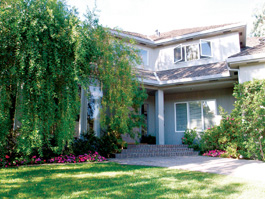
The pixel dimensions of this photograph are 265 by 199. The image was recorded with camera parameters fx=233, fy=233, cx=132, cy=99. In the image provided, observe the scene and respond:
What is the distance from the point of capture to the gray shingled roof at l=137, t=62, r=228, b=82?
10828 mm

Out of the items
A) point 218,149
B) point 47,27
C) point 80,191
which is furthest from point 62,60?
point 218,149

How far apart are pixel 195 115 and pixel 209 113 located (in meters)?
0.74

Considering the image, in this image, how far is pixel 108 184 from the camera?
184 inches

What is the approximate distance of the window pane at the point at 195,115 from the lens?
12.3 meters

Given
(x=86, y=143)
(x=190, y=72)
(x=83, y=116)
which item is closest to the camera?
(x=86, y=143)

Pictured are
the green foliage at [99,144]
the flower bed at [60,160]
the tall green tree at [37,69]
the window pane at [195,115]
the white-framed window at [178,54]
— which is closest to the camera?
the tall green tree at [37,69]

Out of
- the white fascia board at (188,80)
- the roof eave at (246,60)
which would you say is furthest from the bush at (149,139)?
the roof eave at (246,60)

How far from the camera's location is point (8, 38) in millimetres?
4688

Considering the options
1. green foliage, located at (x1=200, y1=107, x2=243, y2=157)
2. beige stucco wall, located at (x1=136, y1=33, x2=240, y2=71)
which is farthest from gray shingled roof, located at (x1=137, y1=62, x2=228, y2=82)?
green foliage, located at (x1=200, y1=107, x2=243, y2=157)

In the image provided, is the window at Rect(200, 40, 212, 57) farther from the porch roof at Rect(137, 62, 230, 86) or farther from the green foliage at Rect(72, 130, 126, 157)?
the green foliage at Rect(72, 130, 126, 157)

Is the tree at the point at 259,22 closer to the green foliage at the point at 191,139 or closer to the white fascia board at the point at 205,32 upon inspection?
the white fascia board at the point at 205,32

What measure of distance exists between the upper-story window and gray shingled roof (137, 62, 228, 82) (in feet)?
2.22

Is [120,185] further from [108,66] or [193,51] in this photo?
[193,51]

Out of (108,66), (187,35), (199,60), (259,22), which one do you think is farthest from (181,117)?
(259,22)
